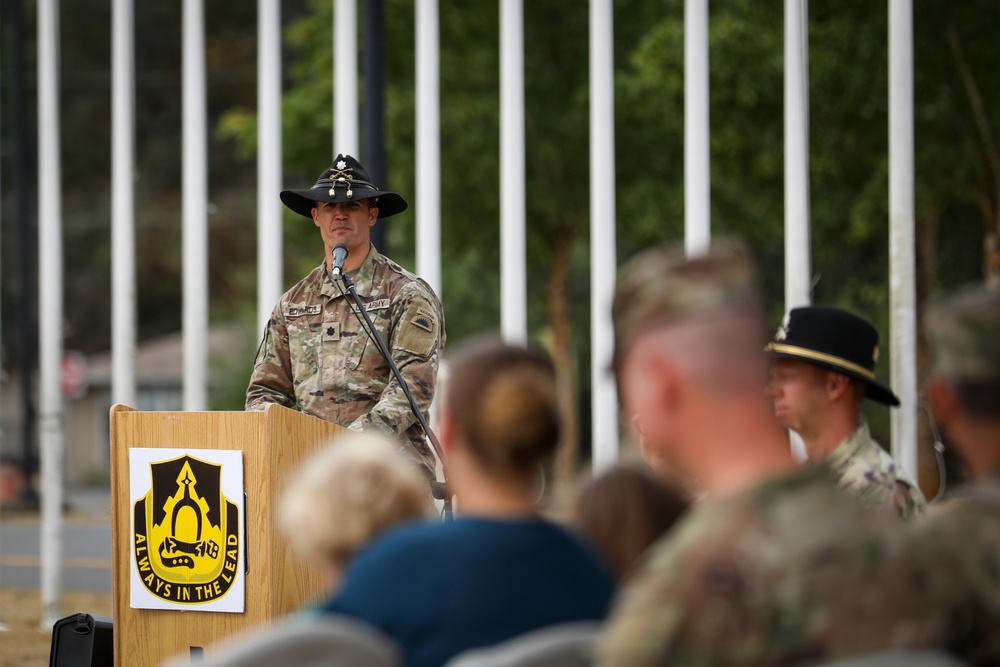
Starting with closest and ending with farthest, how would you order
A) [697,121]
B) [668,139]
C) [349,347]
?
[349,347] → [697,121] → [668,139]

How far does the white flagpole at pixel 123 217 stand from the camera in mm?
10039

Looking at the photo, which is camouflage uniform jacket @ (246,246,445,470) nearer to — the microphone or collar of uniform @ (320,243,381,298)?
collar of uniform @ (320,243,381,298)

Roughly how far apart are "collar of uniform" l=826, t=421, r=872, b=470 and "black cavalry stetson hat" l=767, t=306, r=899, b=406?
164mm

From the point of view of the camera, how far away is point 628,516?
2834 millimetres

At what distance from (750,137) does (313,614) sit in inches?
539

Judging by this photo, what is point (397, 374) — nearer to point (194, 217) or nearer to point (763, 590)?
point (763, 590)

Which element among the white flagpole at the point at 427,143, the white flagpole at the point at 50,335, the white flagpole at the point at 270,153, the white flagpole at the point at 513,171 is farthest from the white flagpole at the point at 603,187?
the white flagpole at the point at 50,335

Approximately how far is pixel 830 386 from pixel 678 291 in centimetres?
188

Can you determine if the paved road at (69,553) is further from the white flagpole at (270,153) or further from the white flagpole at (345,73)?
the white flagpole at (345,73)

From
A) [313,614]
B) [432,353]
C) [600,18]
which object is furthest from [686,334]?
[600,18]

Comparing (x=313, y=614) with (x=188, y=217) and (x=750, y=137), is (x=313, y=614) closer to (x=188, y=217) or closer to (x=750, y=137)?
(x=188, y=217)

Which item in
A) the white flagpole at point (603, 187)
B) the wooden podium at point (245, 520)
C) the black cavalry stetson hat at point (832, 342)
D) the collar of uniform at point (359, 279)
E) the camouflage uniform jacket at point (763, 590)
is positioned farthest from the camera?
the white flagpole at point (603, 187)

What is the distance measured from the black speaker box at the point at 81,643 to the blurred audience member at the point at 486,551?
10.1 ft

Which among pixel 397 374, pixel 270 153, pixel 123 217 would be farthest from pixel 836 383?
pixel 123 217
